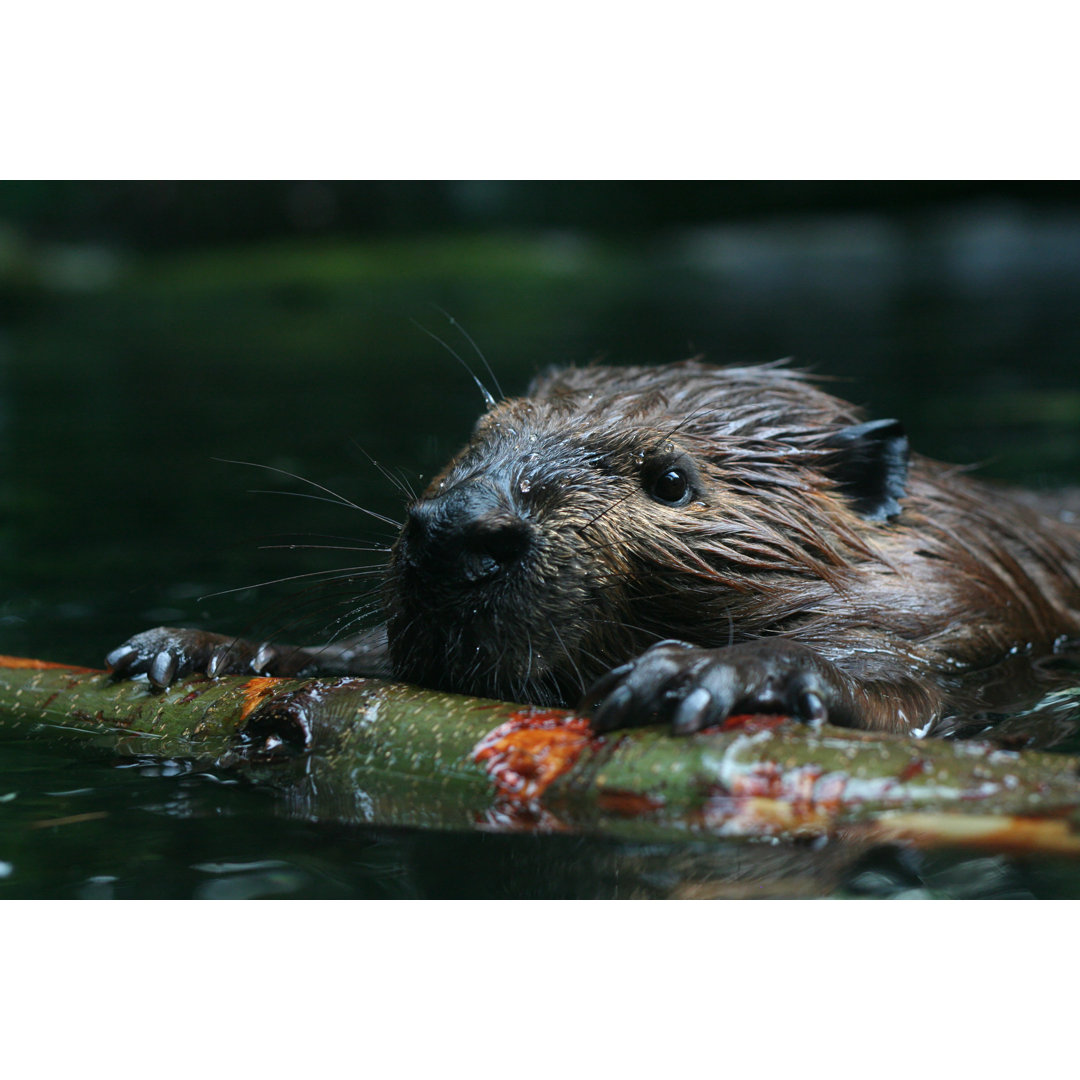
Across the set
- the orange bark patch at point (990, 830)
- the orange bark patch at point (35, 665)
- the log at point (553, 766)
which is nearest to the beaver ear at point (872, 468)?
the log at point (553, 766)

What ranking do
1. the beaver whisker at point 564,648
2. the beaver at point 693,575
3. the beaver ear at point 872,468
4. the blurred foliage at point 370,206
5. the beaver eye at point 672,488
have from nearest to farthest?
the beaver at point 693,575 < the beaver whisker at point 564,648 < the beaver eye at point 672,488 < the beaver ear at point 872,468 < the blurred foliage at point 370,206

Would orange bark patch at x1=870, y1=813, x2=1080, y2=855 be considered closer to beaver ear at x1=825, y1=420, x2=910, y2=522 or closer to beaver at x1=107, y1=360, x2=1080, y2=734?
beaver at x1=107, y1=360, x2=1080, y2=734

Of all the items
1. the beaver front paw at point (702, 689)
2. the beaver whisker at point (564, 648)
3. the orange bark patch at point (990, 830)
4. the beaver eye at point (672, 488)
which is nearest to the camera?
the orange bark patch at point (990, 830)

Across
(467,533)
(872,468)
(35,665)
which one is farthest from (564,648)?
(35,665)

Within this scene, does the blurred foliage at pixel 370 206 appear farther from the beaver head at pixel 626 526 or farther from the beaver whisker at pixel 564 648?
the beaver whisker at pixel 564 648

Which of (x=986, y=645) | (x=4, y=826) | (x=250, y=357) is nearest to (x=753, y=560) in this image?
(x=986, y=645)

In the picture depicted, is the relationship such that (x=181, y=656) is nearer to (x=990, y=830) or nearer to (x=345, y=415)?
(x=990, y=830)

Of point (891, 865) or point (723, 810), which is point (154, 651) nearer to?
point (723, 810)

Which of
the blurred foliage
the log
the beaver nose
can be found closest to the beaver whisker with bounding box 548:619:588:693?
the beaver nose
